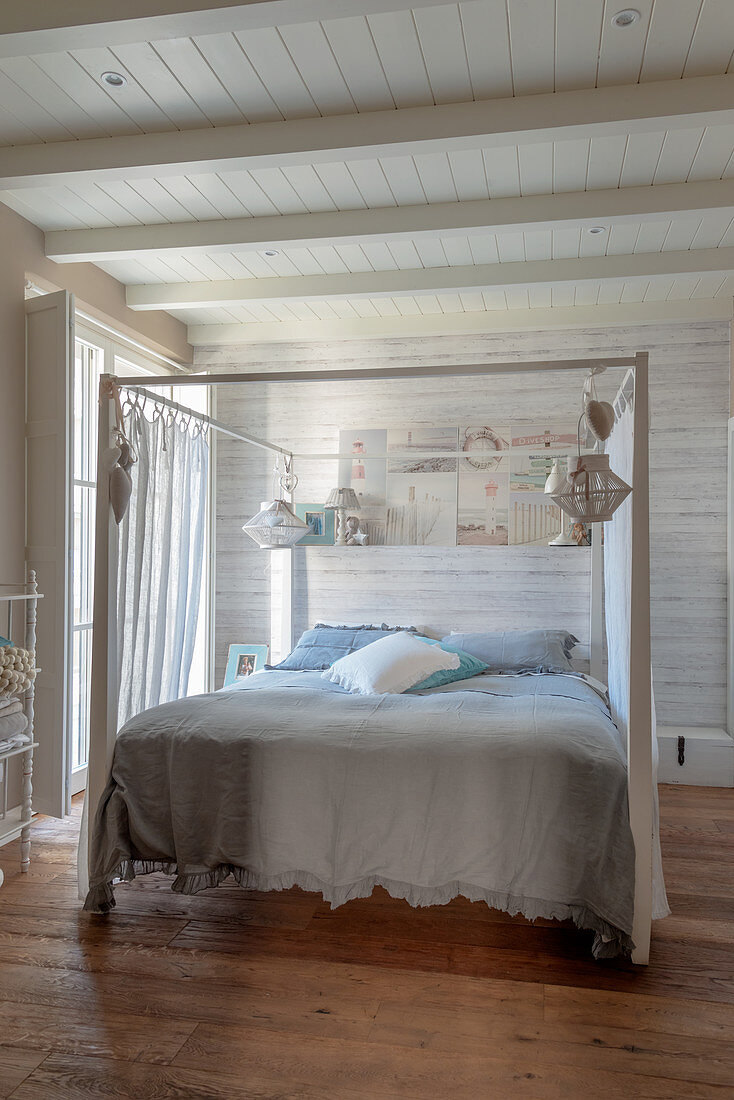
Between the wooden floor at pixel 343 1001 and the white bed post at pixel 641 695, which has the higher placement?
the white bed post at pixel 641 695

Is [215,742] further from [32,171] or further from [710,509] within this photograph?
[710,509]

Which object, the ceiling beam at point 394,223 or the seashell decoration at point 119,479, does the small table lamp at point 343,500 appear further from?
the seashell decoration at point 119,479

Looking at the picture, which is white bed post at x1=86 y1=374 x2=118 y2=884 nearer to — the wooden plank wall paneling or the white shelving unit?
the white shelving unit

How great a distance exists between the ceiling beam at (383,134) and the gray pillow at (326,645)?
98.3 inches

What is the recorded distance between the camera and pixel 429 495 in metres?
5.09

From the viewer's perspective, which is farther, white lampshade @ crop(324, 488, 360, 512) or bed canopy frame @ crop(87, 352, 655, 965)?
white lampshade @ crop(324, 488, 360, 512)

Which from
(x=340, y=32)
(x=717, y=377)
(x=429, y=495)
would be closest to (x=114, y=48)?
(x=340, y=32)

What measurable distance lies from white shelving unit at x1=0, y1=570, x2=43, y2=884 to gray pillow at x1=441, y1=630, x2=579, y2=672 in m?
2.24

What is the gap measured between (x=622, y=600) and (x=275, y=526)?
6.35 ft

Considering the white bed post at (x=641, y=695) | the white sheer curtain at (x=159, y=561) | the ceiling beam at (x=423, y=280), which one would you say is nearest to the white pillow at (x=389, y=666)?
the white sheer curtain at (x=159, y=561)

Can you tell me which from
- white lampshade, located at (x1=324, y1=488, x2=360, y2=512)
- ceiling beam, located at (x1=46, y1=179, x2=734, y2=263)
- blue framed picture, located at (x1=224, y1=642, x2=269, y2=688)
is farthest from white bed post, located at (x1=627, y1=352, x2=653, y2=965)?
blue framed picture, located at (x1=224, y1=642, x2=269, y2=688)

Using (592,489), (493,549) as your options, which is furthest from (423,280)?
(592,489)

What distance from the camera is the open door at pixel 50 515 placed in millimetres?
3586

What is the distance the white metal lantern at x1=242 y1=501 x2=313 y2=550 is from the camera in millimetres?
4234
